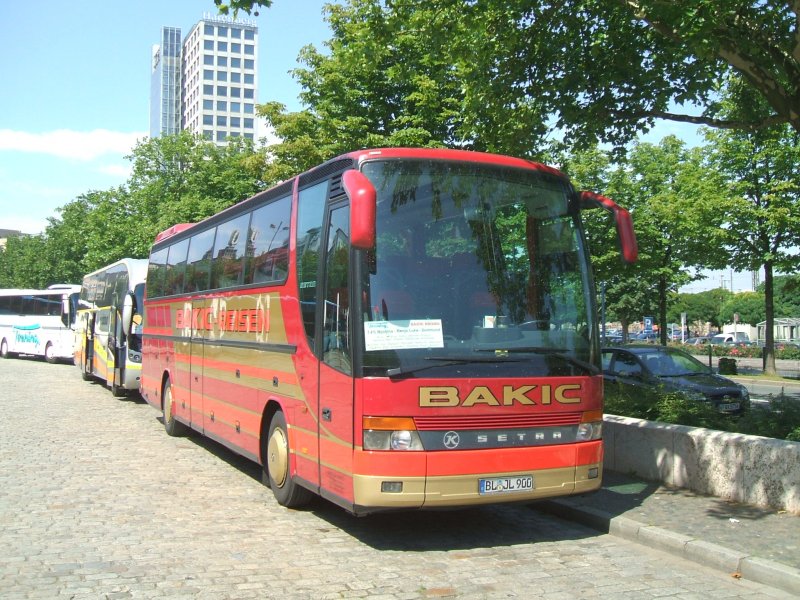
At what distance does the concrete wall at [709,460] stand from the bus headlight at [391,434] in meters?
3.59

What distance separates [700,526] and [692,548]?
69cm

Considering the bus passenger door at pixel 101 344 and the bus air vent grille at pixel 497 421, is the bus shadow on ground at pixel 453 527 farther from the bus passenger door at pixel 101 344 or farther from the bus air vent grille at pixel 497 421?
the bus passenger door at pixel 101 344

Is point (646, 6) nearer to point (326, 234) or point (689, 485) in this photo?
point (326, 234)

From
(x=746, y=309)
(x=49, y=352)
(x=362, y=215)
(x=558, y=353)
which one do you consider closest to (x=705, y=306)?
→ (x=746, y=309)

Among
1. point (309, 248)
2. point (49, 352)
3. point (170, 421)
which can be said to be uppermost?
point (309, 248)

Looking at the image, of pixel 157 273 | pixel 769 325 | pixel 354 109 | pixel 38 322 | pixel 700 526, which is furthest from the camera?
pixel 38 322

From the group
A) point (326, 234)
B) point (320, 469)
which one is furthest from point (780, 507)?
point (326, 234)

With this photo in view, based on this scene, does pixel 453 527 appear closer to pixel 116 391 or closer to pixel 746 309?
pixel 116 391

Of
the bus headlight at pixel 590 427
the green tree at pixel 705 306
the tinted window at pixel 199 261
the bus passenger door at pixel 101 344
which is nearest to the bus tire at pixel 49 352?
the bus passenger door at pixel 101 344

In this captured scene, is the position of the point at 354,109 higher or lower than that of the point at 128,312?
higher

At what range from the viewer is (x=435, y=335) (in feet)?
20.9

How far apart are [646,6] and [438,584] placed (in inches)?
259

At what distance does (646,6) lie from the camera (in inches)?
341

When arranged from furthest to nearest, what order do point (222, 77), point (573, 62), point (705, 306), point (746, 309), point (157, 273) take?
1. point (222, 77)
2. point (705, 306)
3. point (746, 309)
4. point (157, 273)
5. point (573, 62)
